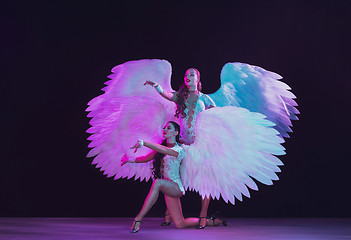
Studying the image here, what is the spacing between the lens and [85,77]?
5.42 m

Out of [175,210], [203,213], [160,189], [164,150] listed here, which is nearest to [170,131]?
[164,150]

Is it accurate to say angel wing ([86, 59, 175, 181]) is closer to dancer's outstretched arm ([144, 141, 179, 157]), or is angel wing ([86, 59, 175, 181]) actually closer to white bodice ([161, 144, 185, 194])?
white bodice ([161, 144, 185, 194])

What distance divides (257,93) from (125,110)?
115 cm

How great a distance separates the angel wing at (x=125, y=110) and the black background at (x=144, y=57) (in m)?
0.94

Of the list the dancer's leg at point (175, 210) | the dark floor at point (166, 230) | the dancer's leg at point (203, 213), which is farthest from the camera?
the dancer's leg at point (203, 213)

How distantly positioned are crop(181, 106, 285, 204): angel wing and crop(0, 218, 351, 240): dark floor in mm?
354

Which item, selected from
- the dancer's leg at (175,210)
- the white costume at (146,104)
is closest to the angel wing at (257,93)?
the white costume at (146,104)

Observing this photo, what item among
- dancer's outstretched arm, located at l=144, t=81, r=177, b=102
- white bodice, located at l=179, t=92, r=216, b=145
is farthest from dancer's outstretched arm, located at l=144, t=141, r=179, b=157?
dancer's outstretched arm, located at l=144, t=81, r=177, b=102

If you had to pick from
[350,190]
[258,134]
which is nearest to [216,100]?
[258,134]

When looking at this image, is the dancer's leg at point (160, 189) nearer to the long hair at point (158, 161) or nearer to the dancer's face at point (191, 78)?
the long hair at point (158, 161)

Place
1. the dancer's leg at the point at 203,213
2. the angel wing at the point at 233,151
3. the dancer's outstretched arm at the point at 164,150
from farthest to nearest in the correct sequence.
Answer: the dancer's leg at the point at 203,213 < the dancer's outstretched arm at the point at 164,150 < the angel wing at the point at 233,151

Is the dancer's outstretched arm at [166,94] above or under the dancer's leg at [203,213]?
above

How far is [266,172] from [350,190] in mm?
2040

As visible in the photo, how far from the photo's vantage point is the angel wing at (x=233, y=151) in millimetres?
3773
